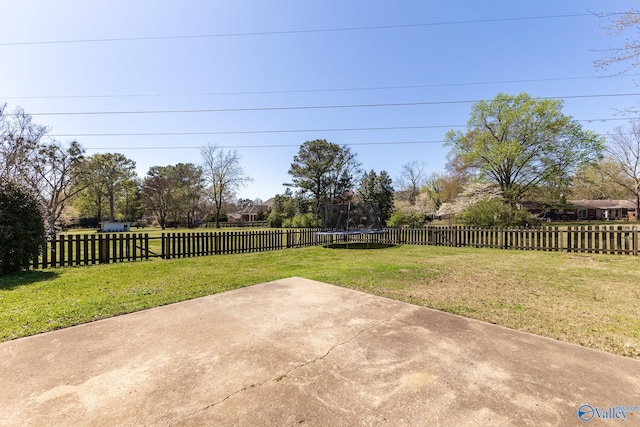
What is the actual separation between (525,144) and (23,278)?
3333 centimetres

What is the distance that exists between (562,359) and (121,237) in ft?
34.7

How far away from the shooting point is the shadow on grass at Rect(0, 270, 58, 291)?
5527 millimetres

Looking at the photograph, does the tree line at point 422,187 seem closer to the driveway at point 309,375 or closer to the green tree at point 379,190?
the green tree at point 379,190

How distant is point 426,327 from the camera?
11.3 feet

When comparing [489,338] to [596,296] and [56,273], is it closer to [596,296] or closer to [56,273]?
[596,296]

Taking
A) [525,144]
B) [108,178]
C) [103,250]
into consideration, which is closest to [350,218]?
[103,250]

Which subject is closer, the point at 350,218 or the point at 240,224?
the point at 350,218

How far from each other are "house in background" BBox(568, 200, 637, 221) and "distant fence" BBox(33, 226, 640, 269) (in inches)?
2188

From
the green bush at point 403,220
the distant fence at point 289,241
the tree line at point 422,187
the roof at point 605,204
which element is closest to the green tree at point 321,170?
the tree line at point 422,187

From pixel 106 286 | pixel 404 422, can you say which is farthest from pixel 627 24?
pixel 106 286

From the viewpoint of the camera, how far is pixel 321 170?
37.3 meters

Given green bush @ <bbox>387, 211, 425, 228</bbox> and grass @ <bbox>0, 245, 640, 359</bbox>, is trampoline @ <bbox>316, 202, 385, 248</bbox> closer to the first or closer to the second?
grass @ <bbox>0, 245, 640, 359</bbox>

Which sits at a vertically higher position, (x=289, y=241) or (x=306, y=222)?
(x=306, y=222)

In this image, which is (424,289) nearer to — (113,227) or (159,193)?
(113,227)
